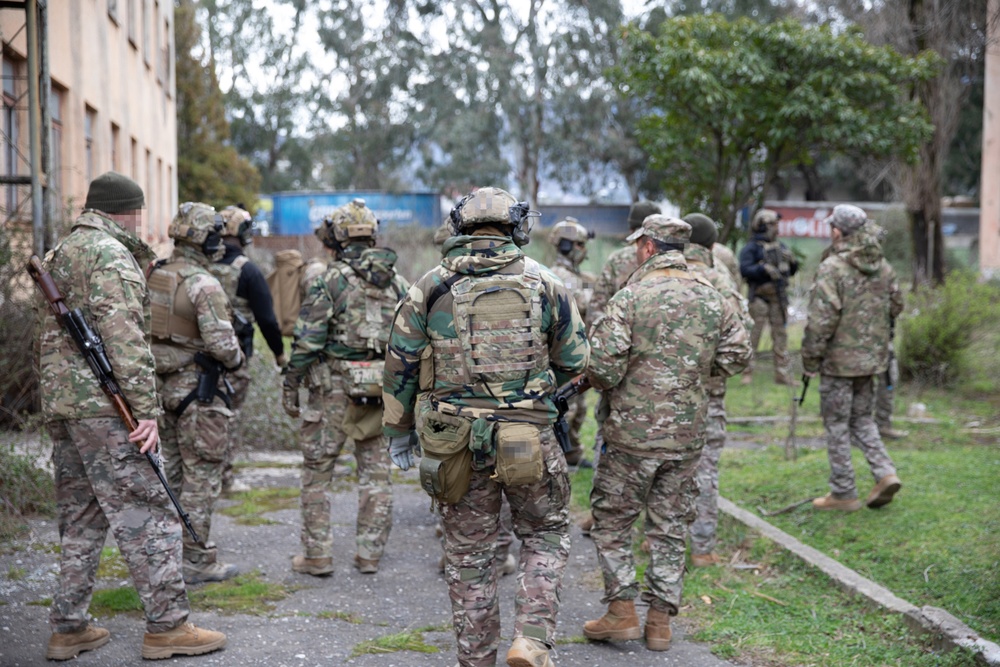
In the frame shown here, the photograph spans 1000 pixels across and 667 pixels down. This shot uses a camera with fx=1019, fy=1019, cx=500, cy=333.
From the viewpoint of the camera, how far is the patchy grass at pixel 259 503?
24.3 ft

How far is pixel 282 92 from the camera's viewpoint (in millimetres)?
47750

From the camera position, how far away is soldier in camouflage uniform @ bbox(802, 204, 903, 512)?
7.12m

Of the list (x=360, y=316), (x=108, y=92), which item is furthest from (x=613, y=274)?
(x=108, y=92)

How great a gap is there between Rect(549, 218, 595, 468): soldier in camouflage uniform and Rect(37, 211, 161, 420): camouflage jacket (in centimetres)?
381

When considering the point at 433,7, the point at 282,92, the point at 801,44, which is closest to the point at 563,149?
the point at 433,7

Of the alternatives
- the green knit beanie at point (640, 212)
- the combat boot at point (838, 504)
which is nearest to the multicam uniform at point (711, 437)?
the green knit beanie at point (640, 212)

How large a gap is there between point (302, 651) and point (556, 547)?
4.76ft

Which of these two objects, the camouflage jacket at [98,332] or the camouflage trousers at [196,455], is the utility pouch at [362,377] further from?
the camouflage jacket at [98,332]

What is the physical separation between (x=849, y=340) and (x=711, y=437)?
5.26 ft

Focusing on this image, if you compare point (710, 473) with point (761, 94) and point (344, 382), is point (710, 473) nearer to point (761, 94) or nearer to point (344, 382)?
point (344, 382)

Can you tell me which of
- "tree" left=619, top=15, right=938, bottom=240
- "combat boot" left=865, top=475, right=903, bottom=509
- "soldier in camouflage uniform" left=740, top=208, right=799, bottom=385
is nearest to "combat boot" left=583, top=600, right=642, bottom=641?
"combat boot" left=865, top=475, right=903, bottom=509

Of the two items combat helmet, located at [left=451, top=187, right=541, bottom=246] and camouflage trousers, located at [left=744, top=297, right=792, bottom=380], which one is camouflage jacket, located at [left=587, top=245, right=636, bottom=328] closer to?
combat helmet, located at [left=451, top=187, right=541, bottom=246]

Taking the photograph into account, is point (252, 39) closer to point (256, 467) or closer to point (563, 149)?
point (563, 149)

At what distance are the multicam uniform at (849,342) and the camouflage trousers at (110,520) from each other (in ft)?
15.0
